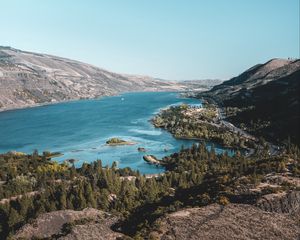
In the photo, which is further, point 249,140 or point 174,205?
point 249,140

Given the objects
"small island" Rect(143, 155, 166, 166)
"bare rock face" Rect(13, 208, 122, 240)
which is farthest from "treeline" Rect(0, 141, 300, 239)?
"small island" Rect(143, 155, 166, 166)

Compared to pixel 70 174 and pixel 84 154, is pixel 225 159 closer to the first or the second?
pixel 70 174

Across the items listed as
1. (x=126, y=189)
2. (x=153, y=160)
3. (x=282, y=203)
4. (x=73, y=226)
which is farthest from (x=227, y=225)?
(x=153, y=160)

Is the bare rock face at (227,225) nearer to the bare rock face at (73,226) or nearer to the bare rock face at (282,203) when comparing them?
the bare rock face at (282,203)

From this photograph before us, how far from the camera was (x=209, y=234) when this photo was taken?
203 ft

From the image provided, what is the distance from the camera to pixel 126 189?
105125 mm

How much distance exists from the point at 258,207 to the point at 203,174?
53.1 m

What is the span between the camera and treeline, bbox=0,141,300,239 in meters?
77.7

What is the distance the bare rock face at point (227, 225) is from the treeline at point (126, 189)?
10.4ft

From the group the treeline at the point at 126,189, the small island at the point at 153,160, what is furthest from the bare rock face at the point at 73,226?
the small island at the point at 153,160

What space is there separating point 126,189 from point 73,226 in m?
33.8

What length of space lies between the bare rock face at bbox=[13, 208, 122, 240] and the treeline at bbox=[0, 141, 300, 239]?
3.18m

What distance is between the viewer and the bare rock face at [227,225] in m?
61.1

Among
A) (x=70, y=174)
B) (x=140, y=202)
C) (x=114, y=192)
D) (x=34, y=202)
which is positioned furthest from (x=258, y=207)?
(x=70, y=174)
